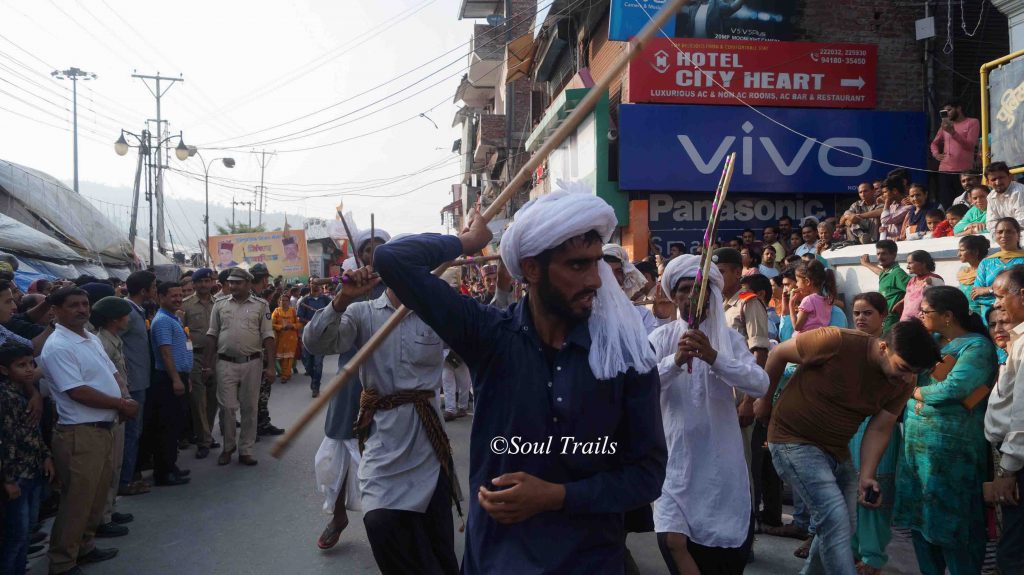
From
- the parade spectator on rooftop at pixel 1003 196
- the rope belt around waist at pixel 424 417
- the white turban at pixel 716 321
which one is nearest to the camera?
the white turban at pixel 716 321

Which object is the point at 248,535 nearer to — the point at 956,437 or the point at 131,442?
the point at 131,442

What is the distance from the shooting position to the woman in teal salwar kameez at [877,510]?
466 centimetres

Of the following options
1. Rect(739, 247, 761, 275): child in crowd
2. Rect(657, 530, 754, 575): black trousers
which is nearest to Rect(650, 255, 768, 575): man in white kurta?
Rect(657, 530, 754, 575): black trousers

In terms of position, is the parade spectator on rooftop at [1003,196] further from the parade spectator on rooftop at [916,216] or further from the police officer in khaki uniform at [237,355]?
the police officer in khaki uniform at [237,355]

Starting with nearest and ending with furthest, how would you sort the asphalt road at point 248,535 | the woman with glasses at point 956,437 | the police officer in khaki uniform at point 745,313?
the woman with glasses at point 956,437
the police officer in khaki uniform at point 745,313
the asphalt road at point 248,535

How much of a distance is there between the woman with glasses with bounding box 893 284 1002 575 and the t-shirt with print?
0.46 meters

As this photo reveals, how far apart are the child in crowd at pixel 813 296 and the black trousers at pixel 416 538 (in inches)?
161

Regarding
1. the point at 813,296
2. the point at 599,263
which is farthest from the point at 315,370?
the point at 599,263

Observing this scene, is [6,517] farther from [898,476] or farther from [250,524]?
[898,476]

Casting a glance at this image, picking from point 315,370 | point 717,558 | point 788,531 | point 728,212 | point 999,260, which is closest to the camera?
point 717,558

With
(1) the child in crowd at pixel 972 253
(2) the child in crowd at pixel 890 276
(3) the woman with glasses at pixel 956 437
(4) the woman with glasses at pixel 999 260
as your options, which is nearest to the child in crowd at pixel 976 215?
(2) the child in crowd at pixel 890 276

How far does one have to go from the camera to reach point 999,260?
6469 millimetres

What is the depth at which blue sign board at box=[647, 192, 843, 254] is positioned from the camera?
14062 mm

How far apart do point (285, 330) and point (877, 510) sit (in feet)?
38.4
